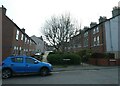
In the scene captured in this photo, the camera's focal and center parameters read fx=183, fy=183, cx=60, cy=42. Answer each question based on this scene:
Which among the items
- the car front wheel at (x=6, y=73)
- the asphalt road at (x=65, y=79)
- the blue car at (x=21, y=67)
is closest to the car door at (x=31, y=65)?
the blue car at (x=21, y=67)

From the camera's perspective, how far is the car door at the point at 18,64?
14336mm

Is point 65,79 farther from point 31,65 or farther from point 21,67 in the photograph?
point 21,67

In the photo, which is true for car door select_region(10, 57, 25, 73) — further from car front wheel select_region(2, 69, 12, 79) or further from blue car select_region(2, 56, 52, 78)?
car front wheel select_region(2, 69, 12, 79)

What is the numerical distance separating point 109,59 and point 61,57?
666 centimetres

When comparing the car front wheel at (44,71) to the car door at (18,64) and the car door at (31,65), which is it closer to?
the car door at (31,65)

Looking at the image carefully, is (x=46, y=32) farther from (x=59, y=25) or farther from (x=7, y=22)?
(x=7, y=22)

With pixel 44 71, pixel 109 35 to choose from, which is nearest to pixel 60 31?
pixel 109 35

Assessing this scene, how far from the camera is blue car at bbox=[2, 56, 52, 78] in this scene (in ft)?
46.5

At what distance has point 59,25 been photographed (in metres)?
37.1

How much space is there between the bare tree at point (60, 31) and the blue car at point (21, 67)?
2049 cm

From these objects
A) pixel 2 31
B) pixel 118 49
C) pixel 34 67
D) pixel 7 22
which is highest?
pixel 7 22

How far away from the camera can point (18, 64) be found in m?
14.5

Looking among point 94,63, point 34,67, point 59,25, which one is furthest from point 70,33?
point 34,67

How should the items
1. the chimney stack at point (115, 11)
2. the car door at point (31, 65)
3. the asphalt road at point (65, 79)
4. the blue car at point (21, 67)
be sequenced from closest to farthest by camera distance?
the asphalt road at point (65, 79) → the blue car at point (21, 67) → the car door at point (31, 65) → the chimney stack at point (115, 11)
